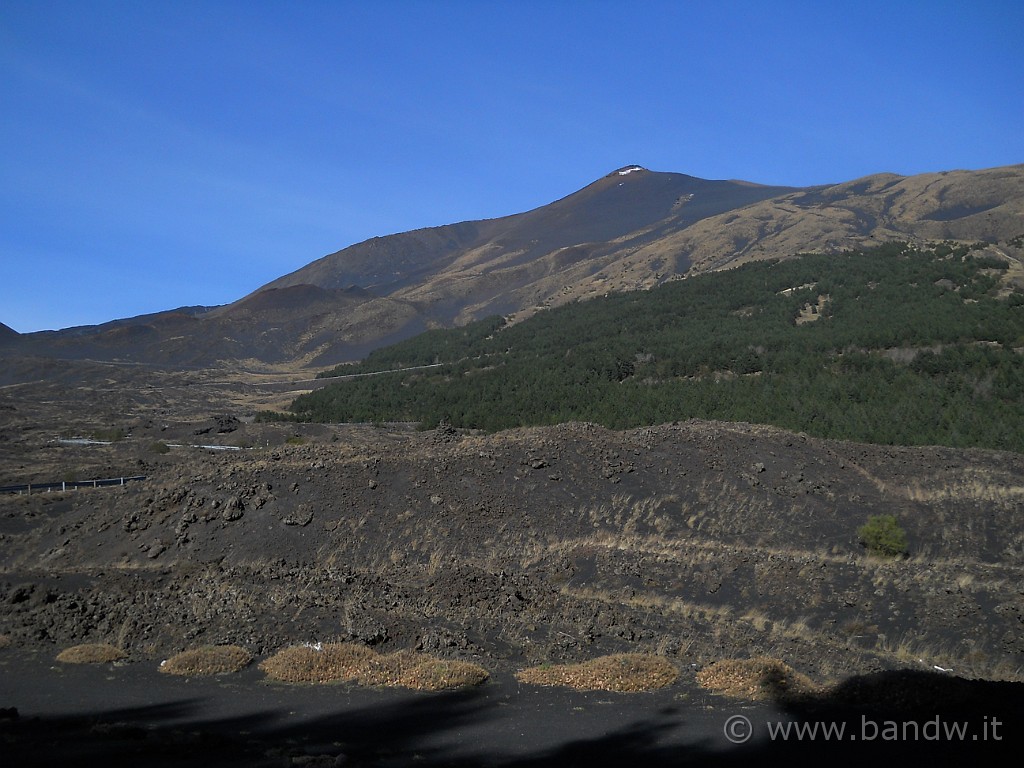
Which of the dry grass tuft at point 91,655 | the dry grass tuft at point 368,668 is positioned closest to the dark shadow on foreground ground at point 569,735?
the dry grass tuft at point 368,668


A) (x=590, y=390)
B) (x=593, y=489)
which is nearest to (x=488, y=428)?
(x=590, y=390)

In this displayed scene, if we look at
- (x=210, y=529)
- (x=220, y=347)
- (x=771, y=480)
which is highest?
(x=220, y=347)

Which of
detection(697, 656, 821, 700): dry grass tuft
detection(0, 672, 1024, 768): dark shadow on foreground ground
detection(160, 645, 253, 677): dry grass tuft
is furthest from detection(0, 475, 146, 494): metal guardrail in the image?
detection(697, 656, 821, 700): dry grass tuft

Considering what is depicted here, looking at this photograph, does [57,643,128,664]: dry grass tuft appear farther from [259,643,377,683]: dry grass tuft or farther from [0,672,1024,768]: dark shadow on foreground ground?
[0,672,1024,768]: dark shadow on foreground ground

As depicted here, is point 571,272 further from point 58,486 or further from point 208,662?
point 208,662

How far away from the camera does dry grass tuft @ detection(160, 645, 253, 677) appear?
10.9m

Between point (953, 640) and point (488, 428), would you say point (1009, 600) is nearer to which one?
point (953, 640)

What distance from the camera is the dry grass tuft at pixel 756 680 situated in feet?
31.4

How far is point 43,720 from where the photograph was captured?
8.60 metres

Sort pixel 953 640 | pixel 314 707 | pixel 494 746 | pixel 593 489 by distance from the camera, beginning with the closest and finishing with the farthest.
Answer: pixel 494 746 < pixel 314 707 < pixel 953 640 < pixel 593 489

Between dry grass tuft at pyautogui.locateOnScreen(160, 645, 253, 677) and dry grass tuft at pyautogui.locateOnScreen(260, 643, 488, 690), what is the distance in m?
0.36

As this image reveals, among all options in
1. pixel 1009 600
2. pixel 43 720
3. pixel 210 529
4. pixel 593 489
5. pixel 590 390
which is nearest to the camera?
pixel 43 720

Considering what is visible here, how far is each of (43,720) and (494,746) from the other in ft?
15.8

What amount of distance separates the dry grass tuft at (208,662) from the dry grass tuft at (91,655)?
875 mm
